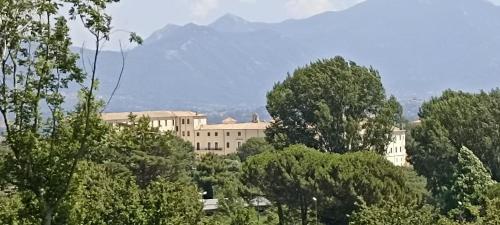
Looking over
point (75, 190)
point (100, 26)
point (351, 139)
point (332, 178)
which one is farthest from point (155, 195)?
point (351, 139)

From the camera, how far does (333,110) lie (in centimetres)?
4966

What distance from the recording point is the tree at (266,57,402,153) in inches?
1914

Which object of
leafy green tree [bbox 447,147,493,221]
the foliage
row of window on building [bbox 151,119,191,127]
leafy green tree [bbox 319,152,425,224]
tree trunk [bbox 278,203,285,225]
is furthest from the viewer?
row of window on building [bbox 151,119,191,127]

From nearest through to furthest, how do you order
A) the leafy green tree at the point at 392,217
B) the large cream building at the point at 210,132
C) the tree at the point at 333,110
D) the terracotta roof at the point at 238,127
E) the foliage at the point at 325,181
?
1. the leafy green tree at the point at 392,217
2. the foliage at the point at 325,181
3. the tree at the point at 333,110
4. the large cream building at the point at 210,132
5. the terracotta roof at the point at 238,127

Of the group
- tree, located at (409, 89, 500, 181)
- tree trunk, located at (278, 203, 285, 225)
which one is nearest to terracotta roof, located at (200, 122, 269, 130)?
tree, located at (409, 89, 500, 181)

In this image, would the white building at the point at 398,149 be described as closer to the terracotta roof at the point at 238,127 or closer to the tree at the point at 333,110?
the terracotta roof at the point at 238,127

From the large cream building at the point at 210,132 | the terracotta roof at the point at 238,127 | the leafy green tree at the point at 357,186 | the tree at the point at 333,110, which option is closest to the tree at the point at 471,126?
the tree at the point at 333,110

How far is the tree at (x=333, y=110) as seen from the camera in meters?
48.6

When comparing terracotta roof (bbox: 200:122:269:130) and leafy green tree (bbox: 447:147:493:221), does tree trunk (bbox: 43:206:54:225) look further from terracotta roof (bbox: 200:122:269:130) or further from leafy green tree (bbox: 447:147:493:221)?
terracotta roof (bbox: 200:122:269:130)

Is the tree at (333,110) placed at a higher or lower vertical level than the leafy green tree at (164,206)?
higher

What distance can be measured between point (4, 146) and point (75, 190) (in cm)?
144

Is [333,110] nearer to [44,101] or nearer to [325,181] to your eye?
[325,181]

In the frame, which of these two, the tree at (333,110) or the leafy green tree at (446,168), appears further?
the tree at (333,110)

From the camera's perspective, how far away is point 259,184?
1593 inches
